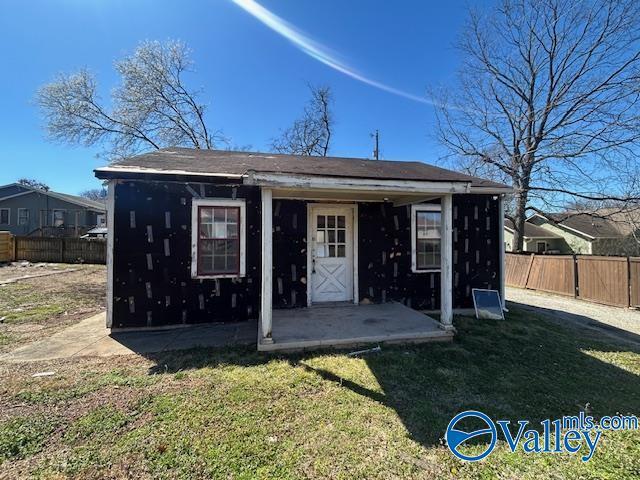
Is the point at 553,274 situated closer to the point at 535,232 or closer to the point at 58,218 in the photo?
the point at 535,232

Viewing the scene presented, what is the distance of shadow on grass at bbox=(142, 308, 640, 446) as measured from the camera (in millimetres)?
3109

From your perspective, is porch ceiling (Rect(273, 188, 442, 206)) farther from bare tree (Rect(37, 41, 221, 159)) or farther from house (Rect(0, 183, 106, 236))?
house (Rect(0, 183, 106, 236))

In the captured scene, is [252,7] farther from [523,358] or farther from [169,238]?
[523,358]

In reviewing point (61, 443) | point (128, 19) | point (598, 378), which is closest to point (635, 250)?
point (598, 378)

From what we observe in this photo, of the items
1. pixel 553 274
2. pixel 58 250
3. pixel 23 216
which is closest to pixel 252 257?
pixel 553 274

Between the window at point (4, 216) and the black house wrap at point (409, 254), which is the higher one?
the window at point (4, 216)

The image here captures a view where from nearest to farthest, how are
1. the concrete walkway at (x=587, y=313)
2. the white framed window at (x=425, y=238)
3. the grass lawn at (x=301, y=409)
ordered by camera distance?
the grass lawn at (x=301, y=409) → the concrete walkway at (x=587, y=313) → the white framed window at (x=425, y=238)

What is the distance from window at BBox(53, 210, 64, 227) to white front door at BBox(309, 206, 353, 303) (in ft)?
95.5

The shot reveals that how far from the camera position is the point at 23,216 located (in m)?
24.9

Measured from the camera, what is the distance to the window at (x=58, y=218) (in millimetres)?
25391

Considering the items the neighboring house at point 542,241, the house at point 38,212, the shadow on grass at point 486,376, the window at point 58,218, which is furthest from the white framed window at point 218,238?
the window at point 58,218

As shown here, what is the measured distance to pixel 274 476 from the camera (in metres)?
2.16

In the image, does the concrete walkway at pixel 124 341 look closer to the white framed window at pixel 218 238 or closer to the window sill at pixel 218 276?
the window sill at pixel 218 276

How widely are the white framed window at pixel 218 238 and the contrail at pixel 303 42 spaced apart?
694cm
